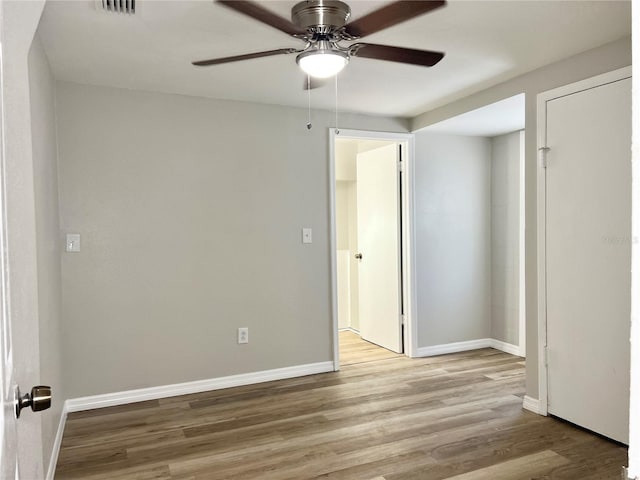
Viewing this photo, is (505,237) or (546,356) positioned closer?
(546,356)

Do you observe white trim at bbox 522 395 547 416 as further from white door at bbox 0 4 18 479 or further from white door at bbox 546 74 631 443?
white door at bbox 0 4 18 479

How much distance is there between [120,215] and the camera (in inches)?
129

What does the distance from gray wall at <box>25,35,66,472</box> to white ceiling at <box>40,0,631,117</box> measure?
225mm

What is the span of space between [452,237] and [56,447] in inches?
144

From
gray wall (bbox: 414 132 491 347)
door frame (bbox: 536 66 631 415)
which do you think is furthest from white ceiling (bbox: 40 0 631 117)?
gray wall (bbox: 414 132 491 347)

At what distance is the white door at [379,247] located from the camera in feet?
14.7

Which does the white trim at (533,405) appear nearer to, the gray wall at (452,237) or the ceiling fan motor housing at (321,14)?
the gray wall at (452,237)

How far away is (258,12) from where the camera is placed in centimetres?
169

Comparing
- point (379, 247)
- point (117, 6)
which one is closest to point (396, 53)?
point (117, 6)

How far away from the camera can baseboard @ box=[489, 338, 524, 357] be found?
441 cm

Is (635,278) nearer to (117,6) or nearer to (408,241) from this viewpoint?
(117,6)

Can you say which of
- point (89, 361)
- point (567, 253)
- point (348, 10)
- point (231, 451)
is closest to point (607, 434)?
point (567, 253)

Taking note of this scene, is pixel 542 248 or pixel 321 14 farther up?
pixel 321 14

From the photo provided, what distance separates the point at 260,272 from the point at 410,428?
5.42 ft
